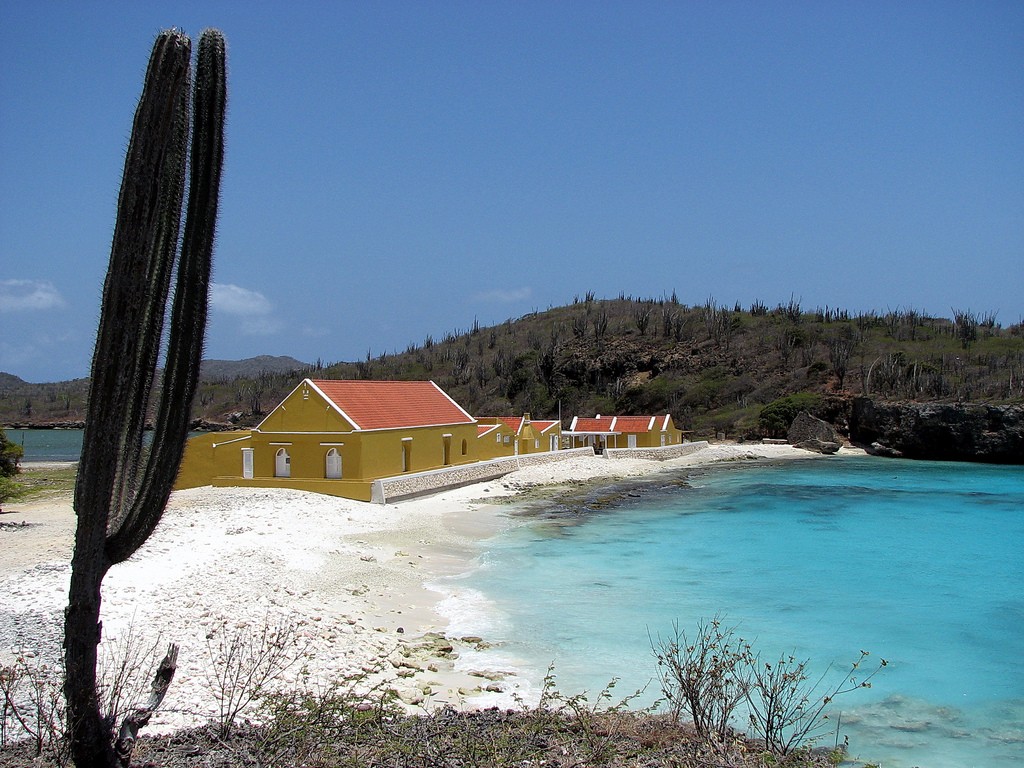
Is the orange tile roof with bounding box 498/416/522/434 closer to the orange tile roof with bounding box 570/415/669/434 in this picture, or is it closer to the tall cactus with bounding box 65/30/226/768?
the orange tile roof with bounding box 570/415/669/434

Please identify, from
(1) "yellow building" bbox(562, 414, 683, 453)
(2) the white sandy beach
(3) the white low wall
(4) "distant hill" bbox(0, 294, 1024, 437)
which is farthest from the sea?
(4) "distant hill" bbox(0, 294, 1024, 437)

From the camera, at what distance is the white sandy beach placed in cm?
875

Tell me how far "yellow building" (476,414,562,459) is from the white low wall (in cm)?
110

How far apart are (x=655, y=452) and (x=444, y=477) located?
21.7 m

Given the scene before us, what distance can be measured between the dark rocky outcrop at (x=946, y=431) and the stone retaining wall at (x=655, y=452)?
1793 cm

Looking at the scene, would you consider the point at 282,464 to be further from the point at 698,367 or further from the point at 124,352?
the point at 698,367

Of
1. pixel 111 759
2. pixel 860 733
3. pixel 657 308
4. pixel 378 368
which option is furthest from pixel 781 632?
pixel 657 308

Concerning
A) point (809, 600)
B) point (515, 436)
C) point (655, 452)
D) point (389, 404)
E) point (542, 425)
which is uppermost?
point (389, 404)

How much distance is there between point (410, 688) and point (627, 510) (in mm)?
19100

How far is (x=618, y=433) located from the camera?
47.6 m

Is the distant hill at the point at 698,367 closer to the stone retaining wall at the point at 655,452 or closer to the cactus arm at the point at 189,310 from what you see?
the stone retaining wall at the point at 655,452

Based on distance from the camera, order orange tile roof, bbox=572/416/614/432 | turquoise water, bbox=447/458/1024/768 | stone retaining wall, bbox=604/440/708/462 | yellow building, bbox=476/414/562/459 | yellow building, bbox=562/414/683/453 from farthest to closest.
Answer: orange tile roof, bbox=572/416/614/432 < yellow building, bbox=562/414/683/453 < stone retaining wall, bbox=604/440/708/462 < yellow building, bbox=476/414/562/459 < turquoise water, bbox=447/458/1024/768

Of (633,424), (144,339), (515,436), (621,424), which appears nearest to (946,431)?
(633,424)

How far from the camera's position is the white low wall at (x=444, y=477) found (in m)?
23.7
